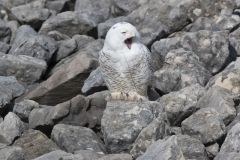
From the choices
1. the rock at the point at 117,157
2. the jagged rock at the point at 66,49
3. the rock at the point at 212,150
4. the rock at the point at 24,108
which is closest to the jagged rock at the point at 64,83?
the rock at the point at 24,108

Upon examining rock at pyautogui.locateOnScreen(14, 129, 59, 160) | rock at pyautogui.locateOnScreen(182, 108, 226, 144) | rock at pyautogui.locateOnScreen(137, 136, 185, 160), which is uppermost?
rock at pyautogui.locateOnScreen(137, 136, 185, 160)

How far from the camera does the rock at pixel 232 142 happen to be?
9383mm

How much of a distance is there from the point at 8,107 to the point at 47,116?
5.14 ft

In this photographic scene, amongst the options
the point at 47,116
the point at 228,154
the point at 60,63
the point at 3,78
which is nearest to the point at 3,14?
the point at 60,63

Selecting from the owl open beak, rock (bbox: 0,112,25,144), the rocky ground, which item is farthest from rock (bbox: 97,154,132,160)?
the owl open beak

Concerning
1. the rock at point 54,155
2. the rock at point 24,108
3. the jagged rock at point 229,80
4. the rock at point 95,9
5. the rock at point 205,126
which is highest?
the rock at point 54,155

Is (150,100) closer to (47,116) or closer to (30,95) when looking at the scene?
(47,116)

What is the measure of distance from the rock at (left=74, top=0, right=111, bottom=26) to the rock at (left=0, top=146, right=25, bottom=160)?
749 centimetres

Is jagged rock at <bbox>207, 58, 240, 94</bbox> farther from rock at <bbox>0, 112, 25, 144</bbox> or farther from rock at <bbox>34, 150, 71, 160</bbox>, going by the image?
rock at <bbox>34, 150, 71, 160</bbox>

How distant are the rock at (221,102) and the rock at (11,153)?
2510mm

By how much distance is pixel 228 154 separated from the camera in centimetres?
906

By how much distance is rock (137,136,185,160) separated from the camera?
28.9 feet

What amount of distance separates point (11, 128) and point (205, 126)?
2774 mm

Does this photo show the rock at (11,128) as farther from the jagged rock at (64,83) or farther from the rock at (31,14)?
the rock at (31,14)
